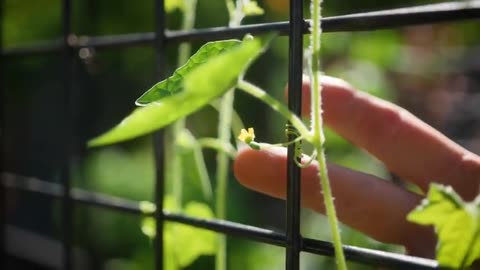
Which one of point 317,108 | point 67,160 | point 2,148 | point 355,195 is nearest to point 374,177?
point 355,195

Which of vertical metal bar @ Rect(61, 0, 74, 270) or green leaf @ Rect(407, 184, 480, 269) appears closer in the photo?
green leaf @ Rect(407, 184, 480, 269)

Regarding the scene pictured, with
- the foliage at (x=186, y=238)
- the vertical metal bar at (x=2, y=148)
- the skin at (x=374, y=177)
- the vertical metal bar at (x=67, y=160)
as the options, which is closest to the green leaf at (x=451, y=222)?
the skin at (x=374, y=177)

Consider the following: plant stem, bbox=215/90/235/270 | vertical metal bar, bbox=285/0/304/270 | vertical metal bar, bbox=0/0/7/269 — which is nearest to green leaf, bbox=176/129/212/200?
plant stem, bbox=215/90/235/270

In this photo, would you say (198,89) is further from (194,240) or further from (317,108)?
(194,240)

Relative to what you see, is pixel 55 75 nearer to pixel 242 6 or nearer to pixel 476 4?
pixel 242 6

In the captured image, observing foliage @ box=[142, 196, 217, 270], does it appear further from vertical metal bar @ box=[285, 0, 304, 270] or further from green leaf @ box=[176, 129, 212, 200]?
vertical metal bar @ box=[285, 0, 304, 270]

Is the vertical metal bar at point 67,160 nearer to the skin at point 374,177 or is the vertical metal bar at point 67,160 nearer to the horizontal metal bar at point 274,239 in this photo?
the horizontal metal bar at point 274,239

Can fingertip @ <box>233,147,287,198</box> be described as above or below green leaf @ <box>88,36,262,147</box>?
below
